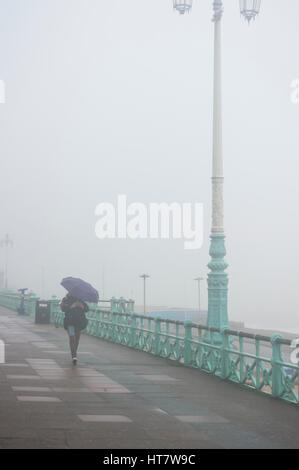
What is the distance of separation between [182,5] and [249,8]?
2.03m

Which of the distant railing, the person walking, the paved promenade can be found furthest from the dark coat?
the distant railing

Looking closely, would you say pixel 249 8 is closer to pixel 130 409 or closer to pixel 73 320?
pixel 73 320

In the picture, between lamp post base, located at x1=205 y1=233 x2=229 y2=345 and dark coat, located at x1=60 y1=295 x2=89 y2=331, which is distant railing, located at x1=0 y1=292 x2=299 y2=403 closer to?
lamp post base, located at x1=205 y1=233 x2=229 y2=345

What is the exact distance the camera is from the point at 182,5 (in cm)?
2573

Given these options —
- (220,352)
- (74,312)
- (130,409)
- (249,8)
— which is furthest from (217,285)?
(130,409)

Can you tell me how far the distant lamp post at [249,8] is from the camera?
25297mm

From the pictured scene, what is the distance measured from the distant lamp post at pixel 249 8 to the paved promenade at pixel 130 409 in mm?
11099

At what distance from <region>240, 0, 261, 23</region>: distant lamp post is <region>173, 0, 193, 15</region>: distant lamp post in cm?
160

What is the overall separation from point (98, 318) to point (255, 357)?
56.3ft

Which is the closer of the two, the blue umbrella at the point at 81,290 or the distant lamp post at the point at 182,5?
the blue umbrella at the point at 81,290

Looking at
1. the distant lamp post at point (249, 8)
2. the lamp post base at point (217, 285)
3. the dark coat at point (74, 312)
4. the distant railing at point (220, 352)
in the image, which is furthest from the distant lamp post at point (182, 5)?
the dark coat at point (74, 312)

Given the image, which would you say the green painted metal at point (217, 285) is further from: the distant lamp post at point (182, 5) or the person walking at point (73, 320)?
the distant lamp post at point (182, 5)
